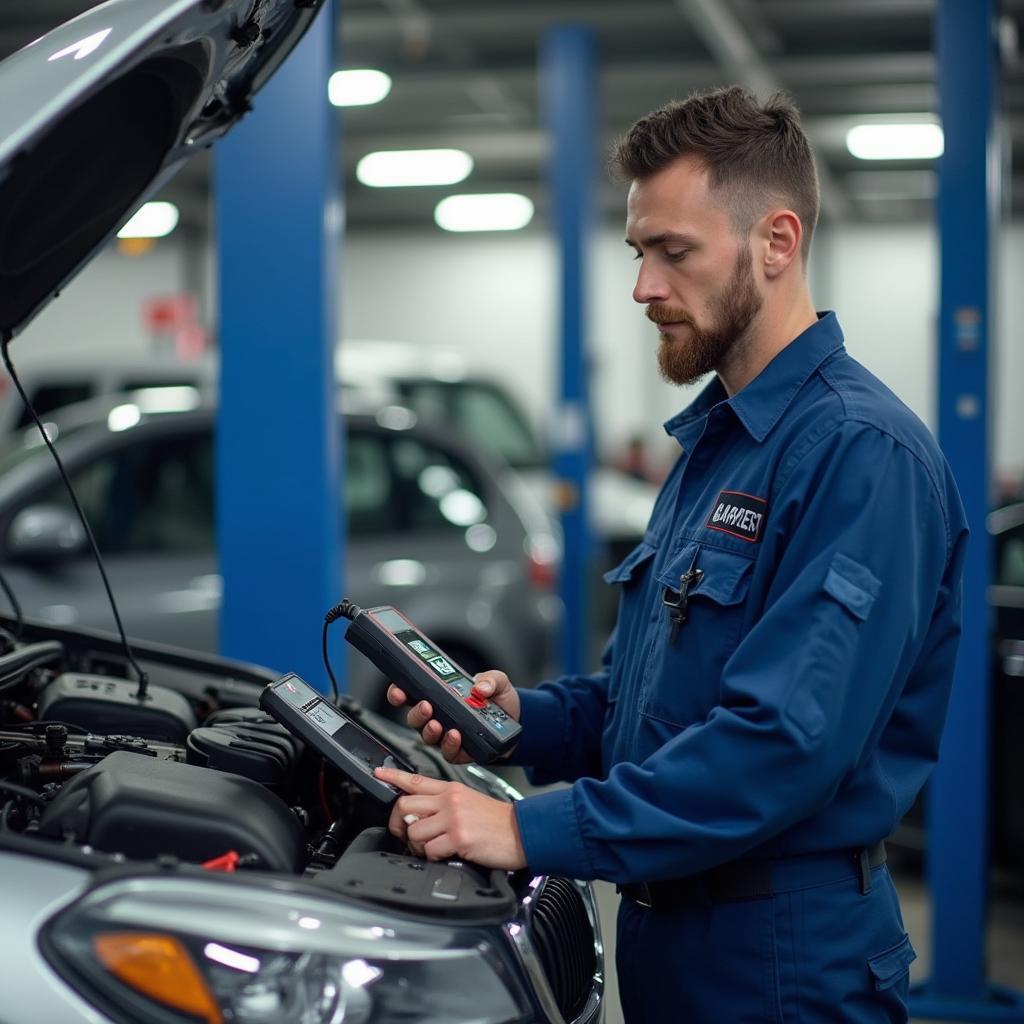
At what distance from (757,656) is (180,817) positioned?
0.72 meters

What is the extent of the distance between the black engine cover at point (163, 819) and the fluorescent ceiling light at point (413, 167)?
12910 millimetres

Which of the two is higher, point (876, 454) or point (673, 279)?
point (673, 279)

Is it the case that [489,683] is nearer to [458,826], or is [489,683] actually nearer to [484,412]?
[458,826]

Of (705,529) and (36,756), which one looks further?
(36,756)

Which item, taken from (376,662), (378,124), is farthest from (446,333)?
(376,662)

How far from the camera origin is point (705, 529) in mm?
1927

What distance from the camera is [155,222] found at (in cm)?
1612

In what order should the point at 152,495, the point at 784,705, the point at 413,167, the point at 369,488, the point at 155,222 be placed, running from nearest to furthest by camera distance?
the point at 784,705, the point at 152,495, the point at 369,488, the point at 413,167, the point at 155,222

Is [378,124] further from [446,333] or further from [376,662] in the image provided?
[376,662]

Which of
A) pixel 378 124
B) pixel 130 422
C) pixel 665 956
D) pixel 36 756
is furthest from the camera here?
pixel 378 124

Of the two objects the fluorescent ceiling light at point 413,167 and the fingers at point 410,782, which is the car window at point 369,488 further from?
the fluorescent ceiling light at point 413,167

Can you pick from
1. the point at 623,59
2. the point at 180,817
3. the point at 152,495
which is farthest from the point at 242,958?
the point at 623,59

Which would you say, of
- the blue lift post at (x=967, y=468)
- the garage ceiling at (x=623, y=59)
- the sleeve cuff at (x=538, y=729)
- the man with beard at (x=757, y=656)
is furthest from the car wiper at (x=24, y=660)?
the garage ceiling at (x=623, y=59)

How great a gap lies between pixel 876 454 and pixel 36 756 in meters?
1.25
